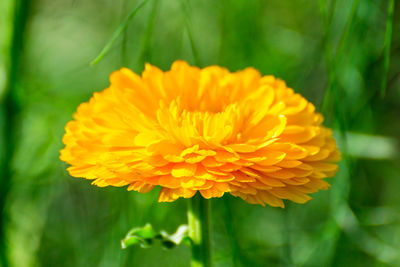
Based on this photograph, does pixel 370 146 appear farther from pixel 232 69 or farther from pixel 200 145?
pixel 200 145

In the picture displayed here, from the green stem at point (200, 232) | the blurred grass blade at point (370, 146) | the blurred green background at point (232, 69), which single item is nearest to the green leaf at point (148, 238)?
the green stem at point (200, 232)

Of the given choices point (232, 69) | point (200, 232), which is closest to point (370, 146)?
point (232, 69)

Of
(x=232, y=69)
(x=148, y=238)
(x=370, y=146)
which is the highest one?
(x=232, y=69)

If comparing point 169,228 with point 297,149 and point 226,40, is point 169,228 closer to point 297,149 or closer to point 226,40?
point 226,40

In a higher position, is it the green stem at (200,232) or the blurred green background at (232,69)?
the blurred green background at (232,69)

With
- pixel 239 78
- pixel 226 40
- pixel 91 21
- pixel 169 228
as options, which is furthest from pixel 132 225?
pixel 91 21

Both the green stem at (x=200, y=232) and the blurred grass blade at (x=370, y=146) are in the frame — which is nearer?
the green stem at (x=200, y=232)

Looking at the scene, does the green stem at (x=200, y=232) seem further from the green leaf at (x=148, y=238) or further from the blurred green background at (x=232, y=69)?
the blurred green background at (x=232, y=69)
